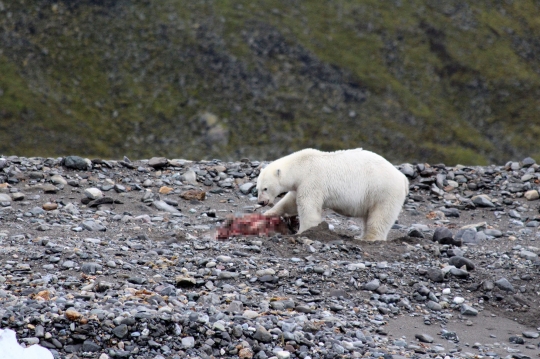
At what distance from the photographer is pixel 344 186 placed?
449 inches

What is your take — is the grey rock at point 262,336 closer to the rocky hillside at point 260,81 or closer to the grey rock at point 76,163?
the grey rock at point 76,163

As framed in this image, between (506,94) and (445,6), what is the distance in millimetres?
11368

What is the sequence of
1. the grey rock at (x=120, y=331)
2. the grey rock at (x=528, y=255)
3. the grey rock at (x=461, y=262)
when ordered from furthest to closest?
the grey rock at (x=528, y=255) < the grey rock at (x=461, y=262) < the grey rock at (x=120, y=331)

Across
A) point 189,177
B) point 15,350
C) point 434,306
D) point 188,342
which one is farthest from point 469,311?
point 189,177

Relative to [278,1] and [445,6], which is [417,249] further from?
[445,6]

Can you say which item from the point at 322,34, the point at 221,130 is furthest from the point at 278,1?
the point at 221,130

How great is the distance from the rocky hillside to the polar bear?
43559 mm

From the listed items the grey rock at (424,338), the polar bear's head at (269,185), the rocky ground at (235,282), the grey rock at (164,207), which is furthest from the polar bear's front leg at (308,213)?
the grey rock at (424,338)

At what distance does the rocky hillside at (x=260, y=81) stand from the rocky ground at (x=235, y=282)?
A: 41919 millimetres

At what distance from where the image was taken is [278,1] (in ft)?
213

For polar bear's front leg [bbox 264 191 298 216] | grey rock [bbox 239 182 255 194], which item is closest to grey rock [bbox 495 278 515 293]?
polar bear's front leg [bbox 264 191 298 216]

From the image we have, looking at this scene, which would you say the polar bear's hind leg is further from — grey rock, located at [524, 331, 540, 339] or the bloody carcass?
grey rock, located at [524, 331, 540, 339]

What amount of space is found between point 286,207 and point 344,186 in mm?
1278

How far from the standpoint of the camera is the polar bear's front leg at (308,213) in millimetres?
11250
